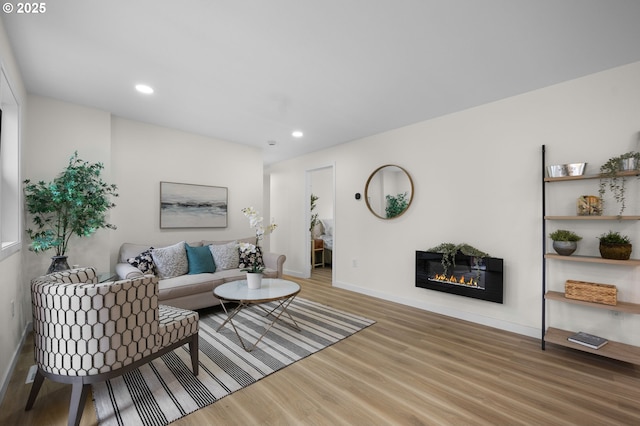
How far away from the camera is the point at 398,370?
2.23m

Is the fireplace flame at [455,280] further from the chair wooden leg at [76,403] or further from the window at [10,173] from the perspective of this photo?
the window at [10,173]

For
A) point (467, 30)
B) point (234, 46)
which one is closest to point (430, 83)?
point (467, 30)

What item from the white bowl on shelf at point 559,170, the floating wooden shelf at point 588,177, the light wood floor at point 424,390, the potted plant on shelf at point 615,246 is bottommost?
the light wood floor at point 424,390

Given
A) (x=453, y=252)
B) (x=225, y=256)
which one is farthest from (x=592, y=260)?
(x=225, y=256)

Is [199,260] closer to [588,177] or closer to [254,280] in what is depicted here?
[254,280]

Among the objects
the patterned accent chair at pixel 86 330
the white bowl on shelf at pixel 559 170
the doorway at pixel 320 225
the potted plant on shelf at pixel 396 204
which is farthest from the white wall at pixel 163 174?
the white bowl on shelf at pixel 559 170

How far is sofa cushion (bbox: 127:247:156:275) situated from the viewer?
3.25 metres

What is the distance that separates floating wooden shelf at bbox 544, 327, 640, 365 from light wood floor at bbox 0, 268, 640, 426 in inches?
5.7

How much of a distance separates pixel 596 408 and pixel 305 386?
6.40 feet

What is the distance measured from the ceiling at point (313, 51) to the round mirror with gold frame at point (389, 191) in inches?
38.7

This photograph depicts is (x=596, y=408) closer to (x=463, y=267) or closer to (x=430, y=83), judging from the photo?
(x=463, y=267)

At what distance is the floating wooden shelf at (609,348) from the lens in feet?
7.03

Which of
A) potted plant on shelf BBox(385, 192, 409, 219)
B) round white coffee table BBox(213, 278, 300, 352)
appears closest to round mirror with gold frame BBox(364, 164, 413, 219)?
potted plant on shelf BBox(385, 192, 409, 219)

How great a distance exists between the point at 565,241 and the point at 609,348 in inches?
36.3
